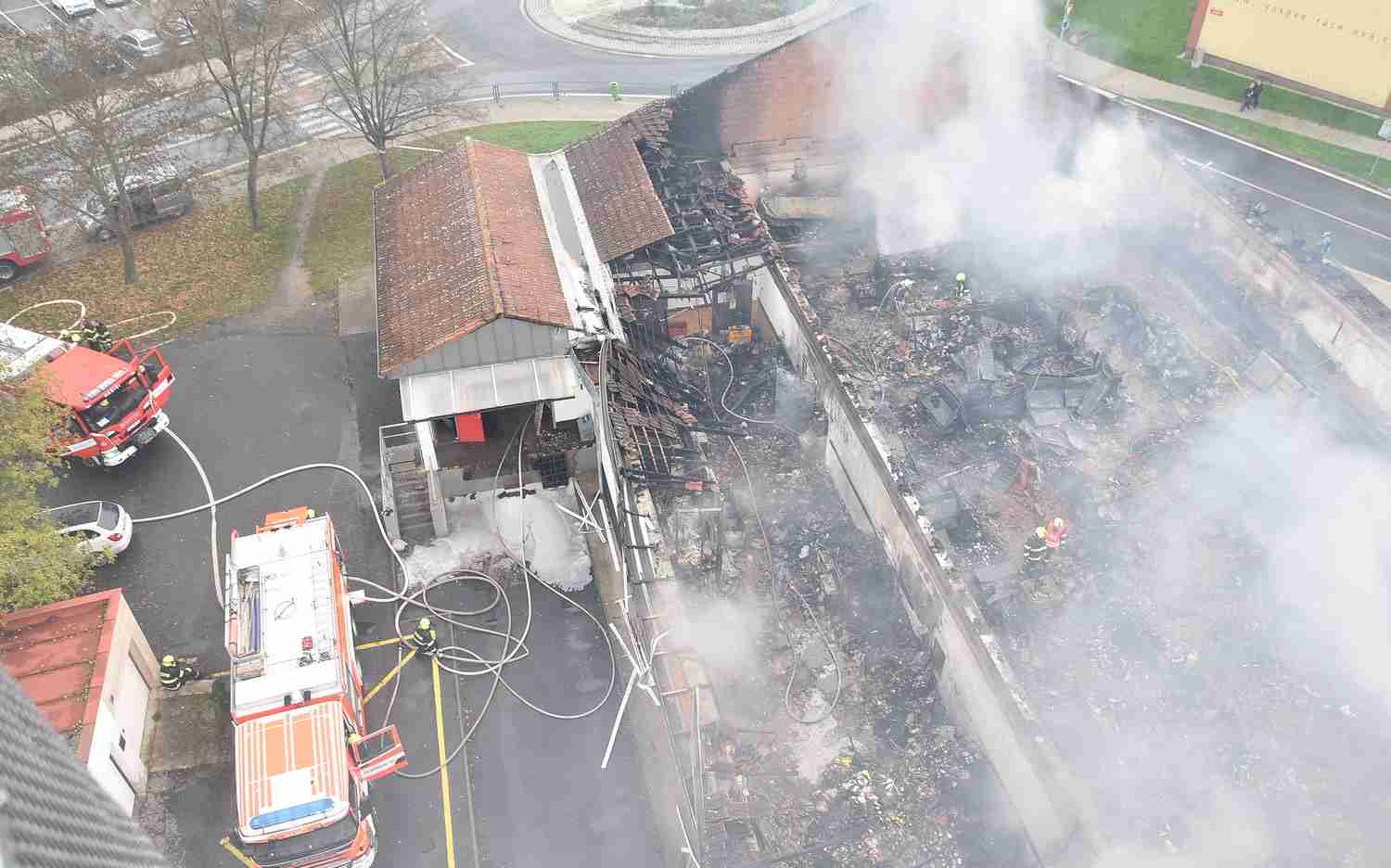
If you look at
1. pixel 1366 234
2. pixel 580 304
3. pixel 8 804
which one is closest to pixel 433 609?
pixel 580 304

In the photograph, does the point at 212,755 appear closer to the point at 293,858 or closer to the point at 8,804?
the point at 293,858

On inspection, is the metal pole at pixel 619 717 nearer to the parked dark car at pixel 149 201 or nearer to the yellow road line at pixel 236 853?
the yellow road line at pixel 236 853

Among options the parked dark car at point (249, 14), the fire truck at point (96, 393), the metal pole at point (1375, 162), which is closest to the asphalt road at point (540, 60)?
the parked dark car at point (249, 14)

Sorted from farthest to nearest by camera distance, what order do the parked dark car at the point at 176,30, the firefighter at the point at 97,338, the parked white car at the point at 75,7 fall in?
the parked white car at the point at 75,7
the parked dark car at the point at 176,30
the firefighter at the point at 97,338

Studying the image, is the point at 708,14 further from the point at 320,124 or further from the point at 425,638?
the point at 425,638

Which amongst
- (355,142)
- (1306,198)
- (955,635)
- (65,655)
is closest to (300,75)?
(355,142)

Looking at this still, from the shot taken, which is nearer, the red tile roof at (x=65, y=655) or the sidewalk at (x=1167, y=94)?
the red tile roof at (x=65, y=655)
